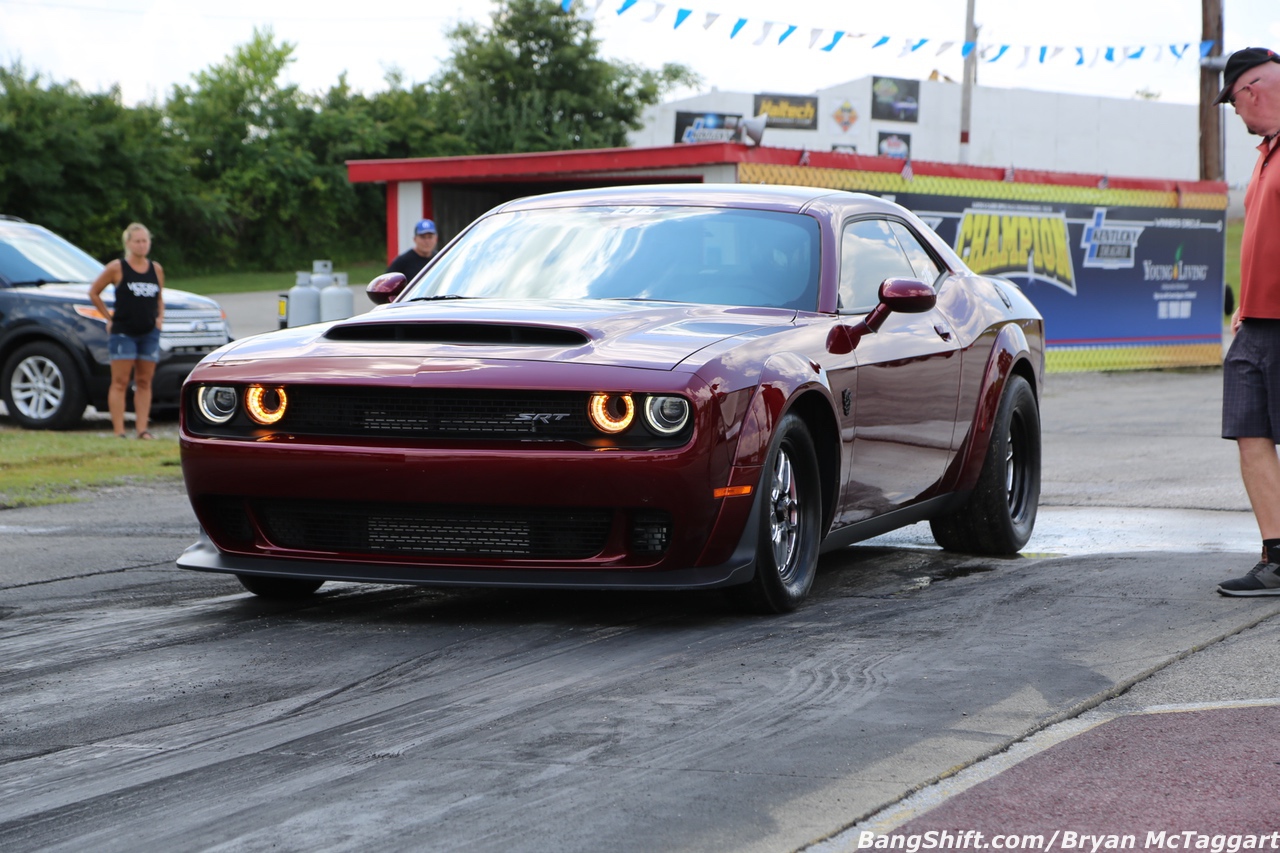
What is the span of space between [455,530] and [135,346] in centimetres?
888

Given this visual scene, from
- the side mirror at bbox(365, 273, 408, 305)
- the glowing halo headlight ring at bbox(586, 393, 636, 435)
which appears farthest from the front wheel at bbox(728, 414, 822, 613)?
the side mirror at bbox(365, 273, 408, 305)

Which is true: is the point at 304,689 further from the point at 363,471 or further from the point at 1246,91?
the point at 1246,91

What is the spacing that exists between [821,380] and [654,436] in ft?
2.82

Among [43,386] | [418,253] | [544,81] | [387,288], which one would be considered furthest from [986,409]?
[544,81]

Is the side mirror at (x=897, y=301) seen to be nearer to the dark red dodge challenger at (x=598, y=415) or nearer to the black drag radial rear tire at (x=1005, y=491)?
the dark red dodge challenger at (x=598, y=415)

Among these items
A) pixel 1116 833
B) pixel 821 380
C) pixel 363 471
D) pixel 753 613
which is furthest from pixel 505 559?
pixel 1116 833

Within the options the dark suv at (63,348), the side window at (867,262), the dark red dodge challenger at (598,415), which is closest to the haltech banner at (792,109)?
the dark suv at (63,348)

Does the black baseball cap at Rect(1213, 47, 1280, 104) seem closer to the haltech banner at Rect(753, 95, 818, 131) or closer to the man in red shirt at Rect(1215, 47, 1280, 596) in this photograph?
the man in red shirt at Rect(1215, 47, 1280, 596)

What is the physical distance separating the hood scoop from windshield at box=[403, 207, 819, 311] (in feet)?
2.39

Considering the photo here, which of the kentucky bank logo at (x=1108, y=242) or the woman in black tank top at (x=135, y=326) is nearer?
the woman in black tank top at (x=135, y=326)

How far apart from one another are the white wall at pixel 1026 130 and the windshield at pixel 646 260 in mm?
61598

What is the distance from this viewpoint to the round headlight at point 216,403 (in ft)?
18.4

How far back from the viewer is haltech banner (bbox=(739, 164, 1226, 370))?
73.5ft

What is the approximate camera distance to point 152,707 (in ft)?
14.9
